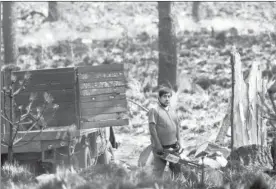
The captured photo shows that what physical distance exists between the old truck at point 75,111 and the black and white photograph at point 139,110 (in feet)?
0.05

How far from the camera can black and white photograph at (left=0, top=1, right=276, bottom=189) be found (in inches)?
272

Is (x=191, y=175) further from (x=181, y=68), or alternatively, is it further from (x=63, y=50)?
(x=63, y=50)

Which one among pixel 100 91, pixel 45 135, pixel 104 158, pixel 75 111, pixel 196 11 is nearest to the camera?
pixel 45 135

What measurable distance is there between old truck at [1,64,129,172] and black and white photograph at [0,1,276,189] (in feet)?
0.05

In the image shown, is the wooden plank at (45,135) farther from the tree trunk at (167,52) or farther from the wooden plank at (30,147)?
the tree trunk at (167,52)

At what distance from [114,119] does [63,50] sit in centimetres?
1279

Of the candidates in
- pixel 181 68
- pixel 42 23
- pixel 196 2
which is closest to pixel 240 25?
pixel 196 2

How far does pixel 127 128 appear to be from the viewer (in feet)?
42.7

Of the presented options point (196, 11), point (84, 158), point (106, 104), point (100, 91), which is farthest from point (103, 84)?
point (196, 11)

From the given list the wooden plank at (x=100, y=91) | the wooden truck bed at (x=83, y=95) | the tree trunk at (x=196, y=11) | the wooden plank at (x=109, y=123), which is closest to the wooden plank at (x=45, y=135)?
the wooden truck bed at (x=83, y=95)

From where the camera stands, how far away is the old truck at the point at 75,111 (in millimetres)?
7910

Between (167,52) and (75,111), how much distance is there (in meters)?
7.08

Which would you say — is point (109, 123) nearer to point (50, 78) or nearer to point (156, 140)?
point (50, 78)

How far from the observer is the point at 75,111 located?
28.0ft
